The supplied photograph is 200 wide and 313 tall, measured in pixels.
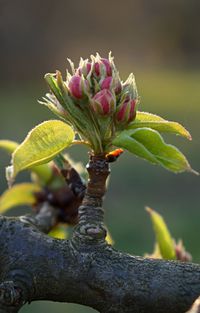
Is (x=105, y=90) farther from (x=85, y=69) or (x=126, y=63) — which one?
(x=126, y=63)

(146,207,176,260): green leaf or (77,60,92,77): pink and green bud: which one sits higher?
(77,60,92,77): pink and green bud

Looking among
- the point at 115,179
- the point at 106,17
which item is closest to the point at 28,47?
the point at 106,17

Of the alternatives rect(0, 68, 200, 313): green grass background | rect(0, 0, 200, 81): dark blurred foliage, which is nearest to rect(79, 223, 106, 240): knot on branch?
rect(0, 68, 200, 313): green grass background

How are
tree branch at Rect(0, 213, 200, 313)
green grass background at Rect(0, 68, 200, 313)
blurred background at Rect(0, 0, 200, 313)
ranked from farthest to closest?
blurred background at Rect(0, 0, 200, 313)
green grass background at Rect(0, 68, 200, 313)
tree branch at Rect(0, 213, 200, 313)

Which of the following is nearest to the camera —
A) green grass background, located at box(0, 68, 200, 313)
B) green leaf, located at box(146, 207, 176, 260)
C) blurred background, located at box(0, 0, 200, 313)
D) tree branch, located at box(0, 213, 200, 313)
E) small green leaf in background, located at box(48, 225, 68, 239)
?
tree branch, located at box(0, 213, 200, 313)

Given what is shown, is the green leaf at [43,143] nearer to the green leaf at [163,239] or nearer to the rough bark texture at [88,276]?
the rough bark texture at [88,276]

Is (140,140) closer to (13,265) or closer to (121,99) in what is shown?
(121,99)

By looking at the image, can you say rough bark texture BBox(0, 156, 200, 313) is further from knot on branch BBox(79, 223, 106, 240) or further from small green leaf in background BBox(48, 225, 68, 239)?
small green leaf in background BBox(48, 225, 68, 239)
